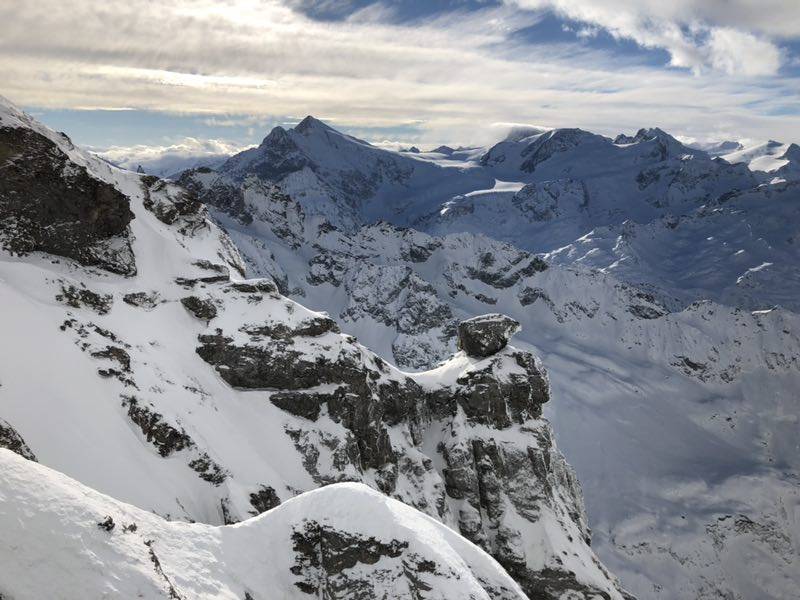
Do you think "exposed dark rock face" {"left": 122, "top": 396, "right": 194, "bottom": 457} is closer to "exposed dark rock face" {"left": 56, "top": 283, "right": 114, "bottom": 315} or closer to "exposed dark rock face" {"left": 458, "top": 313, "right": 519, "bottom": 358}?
"exposed dark rock face" {"left": 56, "top": 283, "right": 114, "bottom": 315}

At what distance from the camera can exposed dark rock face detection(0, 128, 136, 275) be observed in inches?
1736

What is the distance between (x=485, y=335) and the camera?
226ft

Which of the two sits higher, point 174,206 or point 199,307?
point 174,206

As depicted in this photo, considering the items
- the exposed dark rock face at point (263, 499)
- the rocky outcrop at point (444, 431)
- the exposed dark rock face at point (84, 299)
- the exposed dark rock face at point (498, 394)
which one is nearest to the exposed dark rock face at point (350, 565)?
the exposed dark rock face at point (263, 499)

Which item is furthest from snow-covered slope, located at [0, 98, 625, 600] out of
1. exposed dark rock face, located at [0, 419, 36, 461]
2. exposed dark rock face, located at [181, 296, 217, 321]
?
exposed dark rock face, located at [181, 296, 217, 321]

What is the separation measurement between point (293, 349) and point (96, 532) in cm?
3669

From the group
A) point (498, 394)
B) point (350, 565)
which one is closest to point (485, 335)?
point (498, 394)

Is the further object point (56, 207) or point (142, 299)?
point (142, 299)

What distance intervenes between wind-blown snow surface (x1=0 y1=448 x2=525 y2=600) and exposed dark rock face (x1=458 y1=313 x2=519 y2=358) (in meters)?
44.3

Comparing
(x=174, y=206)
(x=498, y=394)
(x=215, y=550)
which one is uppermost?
(x=174, y=206)

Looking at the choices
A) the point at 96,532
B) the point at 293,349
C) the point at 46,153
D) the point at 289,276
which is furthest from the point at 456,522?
the point at 289,276

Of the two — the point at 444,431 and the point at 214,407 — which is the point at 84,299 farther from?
the point at 444,431

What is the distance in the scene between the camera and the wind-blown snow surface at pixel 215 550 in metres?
15.0

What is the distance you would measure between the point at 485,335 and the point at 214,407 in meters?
34.3
